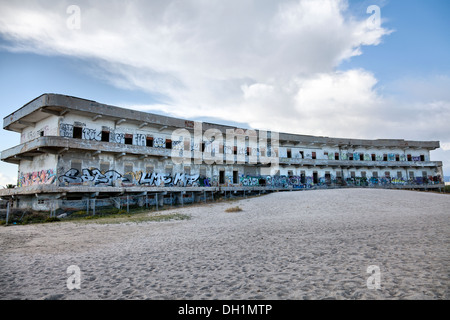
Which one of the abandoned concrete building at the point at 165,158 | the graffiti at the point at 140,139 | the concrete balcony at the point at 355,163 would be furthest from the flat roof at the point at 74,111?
the concrete balcony at the point at 355,163

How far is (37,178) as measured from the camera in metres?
24.7

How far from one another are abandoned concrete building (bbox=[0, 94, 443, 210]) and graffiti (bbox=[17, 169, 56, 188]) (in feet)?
0.33

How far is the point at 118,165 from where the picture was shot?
2628 cm

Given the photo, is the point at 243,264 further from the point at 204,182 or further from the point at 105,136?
the point at 204,182

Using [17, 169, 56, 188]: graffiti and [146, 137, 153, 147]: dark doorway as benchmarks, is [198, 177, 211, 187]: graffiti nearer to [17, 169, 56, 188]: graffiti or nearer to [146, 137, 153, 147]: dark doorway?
[146, 137, 153, 147]: dark doorway

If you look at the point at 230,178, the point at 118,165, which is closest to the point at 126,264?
the point at 118,165

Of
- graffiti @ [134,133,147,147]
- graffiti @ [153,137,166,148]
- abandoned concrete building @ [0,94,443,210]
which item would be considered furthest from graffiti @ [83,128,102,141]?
graffiti @ [153,137,166,148]

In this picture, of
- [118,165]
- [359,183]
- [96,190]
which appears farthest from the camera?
[359,183]

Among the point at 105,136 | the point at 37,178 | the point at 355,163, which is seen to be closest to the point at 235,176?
the point at 105,136

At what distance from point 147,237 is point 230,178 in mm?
25488

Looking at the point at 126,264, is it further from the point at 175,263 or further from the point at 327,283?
the point at 327,283

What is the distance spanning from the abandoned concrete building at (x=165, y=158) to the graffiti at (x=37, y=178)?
0.33 ft

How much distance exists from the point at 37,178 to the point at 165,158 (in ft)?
39.4

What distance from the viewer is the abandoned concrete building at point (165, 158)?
2309cm
